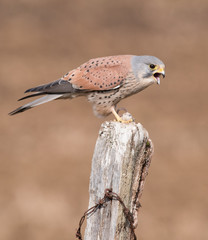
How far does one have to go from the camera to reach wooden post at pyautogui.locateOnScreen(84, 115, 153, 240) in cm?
388

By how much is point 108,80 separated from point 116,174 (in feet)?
4.04

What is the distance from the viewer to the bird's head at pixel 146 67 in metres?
4.79

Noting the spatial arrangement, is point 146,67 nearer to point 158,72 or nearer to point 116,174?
point 158,72

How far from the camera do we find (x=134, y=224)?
404 centimetres

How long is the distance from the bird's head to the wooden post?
3.14ft

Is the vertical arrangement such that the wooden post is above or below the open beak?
below

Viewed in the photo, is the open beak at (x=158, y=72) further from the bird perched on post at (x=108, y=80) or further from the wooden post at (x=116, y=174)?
the wooden post at (x=116, y=174)

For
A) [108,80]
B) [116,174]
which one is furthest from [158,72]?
[116,174]

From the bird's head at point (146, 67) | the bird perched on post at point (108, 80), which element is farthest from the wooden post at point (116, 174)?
the bird's head at point (146, 67)

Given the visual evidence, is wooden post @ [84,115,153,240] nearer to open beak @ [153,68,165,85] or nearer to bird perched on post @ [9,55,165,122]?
bird perched on post @ [9,55,165,122]

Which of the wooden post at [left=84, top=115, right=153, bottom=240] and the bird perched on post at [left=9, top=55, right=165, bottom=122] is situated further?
the bird perched on post at [left=9, top=55, right=165, bottom=122]

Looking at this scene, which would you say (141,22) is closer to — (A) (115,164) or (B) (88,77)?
(B) (88,77)

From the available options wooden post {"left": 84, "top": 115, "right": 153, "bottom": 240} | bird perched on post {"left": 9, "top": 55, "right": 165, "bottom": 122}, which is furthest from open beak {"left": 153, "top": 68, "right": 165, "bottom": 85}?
wooden post {"left": 84, "top": 115, "right": 153, "bottom": 240}

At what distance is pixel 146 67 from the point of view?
4.84 metres
